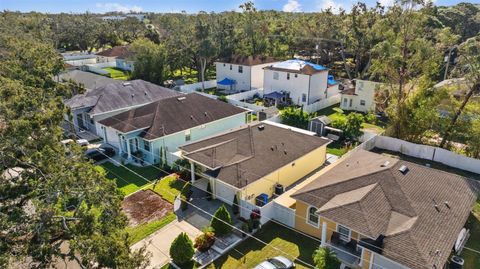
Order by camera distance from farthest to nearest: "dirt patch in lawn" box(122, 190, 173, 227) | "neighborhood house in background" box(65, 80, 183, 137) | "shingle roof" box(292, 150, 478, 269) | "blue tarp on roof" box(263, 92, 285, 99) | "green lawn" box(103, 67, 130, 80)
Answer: "green lawn" box(103, 67, 130, 80)
"blue tarp on roof" box(263, 92, 285, 99)
"neighborhood house in background" box(65, 80, 183, 137)
"dirt patch in lawn" box(122, 190, 173, 227)
"shingle roof" box(292, 150, 478, 269)

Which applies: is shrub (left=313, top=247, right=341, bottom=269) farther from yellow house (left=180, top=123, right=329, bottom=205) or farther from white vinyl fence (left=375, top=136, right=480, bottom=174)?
white vinyl fence (left=375, top=136, right=480, bottom=174)

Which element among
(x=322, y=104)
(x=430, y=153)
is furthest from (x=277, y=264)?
(x=322, y=104)

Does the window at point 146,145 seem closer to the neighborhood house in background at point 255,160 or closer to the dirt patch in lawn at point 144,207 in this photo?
the neighborhood house in background at point 255,160

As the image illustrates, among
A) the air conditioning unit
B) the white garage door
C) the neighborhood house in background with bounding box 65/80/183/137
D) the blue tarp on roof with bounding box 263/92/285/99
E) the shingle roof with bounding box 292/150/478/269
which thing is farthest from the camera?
the blue tarp on roof with bounding box 263/92/285/99

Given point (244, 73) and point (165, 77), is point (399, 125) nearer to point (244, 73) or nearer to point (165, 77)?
point (244, 73)

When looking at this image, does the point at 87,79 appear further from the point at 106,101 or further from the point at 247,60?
the point at 247,60

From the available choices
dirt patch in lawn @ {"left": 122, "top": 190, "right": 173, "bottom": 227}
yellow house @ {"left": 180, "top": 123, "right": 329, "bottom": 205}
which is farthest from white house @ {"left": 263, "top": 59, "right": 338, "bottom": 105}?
dirt patch in lawn @ {"left": 122, "top": 190, "right": 173, "bottom": 227}

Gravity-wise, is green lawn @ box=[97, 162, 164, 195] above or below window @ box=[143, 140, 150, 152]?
below

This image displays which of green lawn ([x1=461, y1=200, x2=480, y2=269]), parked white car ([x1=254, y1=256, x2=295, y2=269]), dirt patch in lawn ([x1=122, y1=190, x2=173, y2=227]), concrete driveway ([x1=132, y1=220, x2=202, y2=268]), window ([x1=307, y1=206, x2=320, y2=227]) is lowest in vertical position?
concrete driveway ([x1=132, y1=220, x2=202, y2=268])
